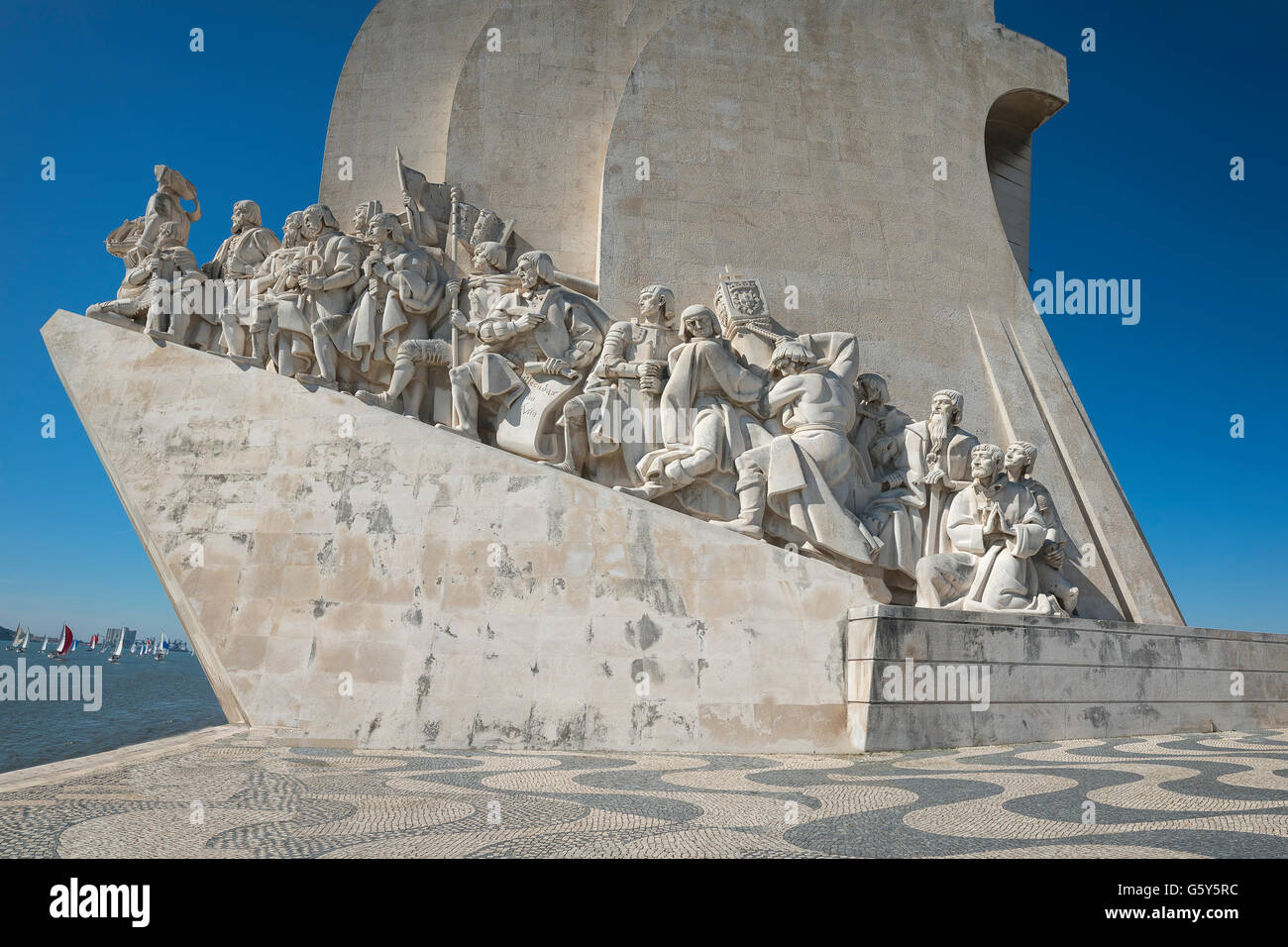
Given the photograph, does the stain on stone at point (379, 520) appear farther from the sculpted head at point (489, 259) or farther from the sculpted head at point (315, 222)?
the sculpted head at point (315, 222)

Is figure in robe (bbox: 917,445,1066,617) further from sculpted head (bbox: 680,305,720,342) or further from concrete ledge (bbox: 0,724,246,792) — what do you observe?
concrete ledge (bbox: 0,724,246,792)

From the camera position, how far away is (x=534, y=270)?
362 inches

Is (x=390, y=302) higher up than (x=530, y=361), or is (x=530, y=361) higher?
(x=390, y=302)

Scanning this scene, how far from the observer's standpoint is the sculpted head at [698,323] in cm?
853

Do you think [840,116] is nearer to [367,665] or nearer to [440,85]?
[440,85]

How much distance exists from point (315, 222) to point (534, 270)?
7.94 feet

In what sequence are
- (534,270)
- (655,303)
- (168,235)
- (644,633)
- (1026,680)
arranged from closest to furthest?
(1026,680) → (644,633) → (655,303) → (534,270) → (168,235)

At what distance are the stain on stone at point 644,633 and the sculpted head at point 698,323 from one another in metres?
2.60

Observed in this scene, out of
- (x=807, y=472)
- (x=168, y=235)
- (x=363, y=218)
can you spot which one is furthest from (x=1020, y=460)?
(x=168, y=235)

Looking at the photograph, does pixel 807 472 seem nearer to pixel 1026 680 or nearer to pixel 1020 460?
pixel 1020 460

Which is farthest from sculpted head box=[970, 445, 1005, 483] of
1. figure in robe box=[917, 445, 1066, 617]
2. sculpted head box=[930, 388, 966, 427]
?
sculpted head box=[930, 388, 966, 427]

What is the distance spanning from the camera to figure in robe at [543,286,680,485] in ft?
27.6

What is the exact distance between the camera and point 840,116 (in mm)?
11172

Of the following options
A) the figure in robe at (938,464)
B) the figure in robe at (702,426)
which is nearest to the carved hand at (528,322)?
the figure in robe at (702,426)
